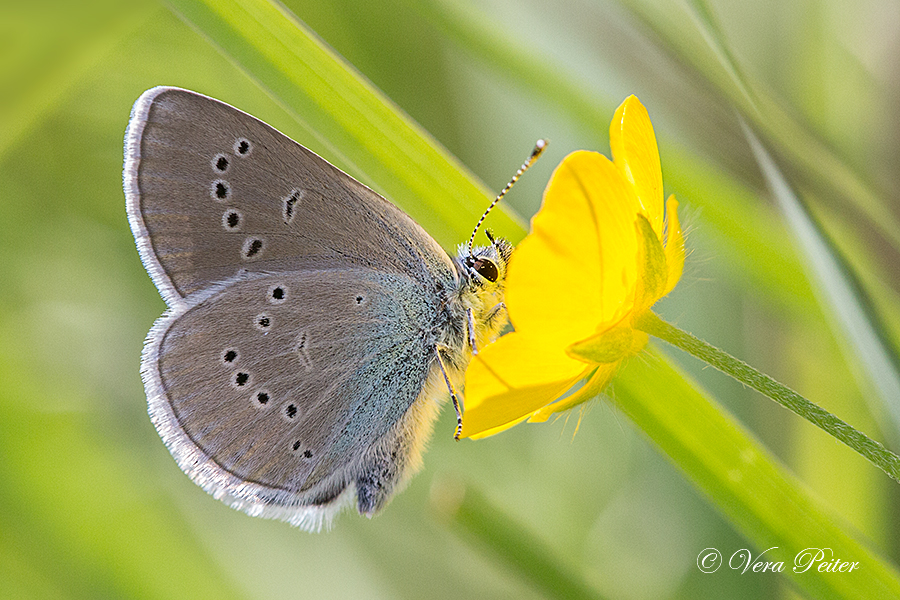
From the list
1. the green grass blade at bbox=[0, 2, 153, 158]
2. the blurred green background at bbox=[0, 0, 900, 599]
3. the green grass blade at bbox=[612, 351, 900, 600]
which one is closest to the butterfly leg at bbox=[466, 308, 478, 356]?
the blurred green background at bbox=[0, 0, 900, 599]

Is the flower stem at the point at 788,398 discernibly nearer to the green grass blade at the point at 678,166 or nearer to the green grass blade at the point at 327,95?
the green grass blade at the point at 327,95

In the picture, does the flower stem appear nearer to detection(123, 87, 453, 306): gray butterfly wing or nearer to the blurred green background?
the blurred green background

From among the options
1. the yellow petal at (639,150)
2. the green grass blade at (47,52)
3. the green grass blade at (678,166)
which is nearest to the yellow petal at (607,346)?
the yellow petal at (639,150)

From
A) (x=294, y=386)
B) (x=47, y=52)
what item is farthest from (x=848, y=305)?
(x=47, y=52)

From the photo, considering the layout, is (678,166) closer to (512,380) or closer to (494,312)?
(494,312)

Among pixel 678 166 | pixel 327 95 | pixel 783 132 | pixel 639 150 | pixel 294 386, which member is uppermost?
pixel 783 132
